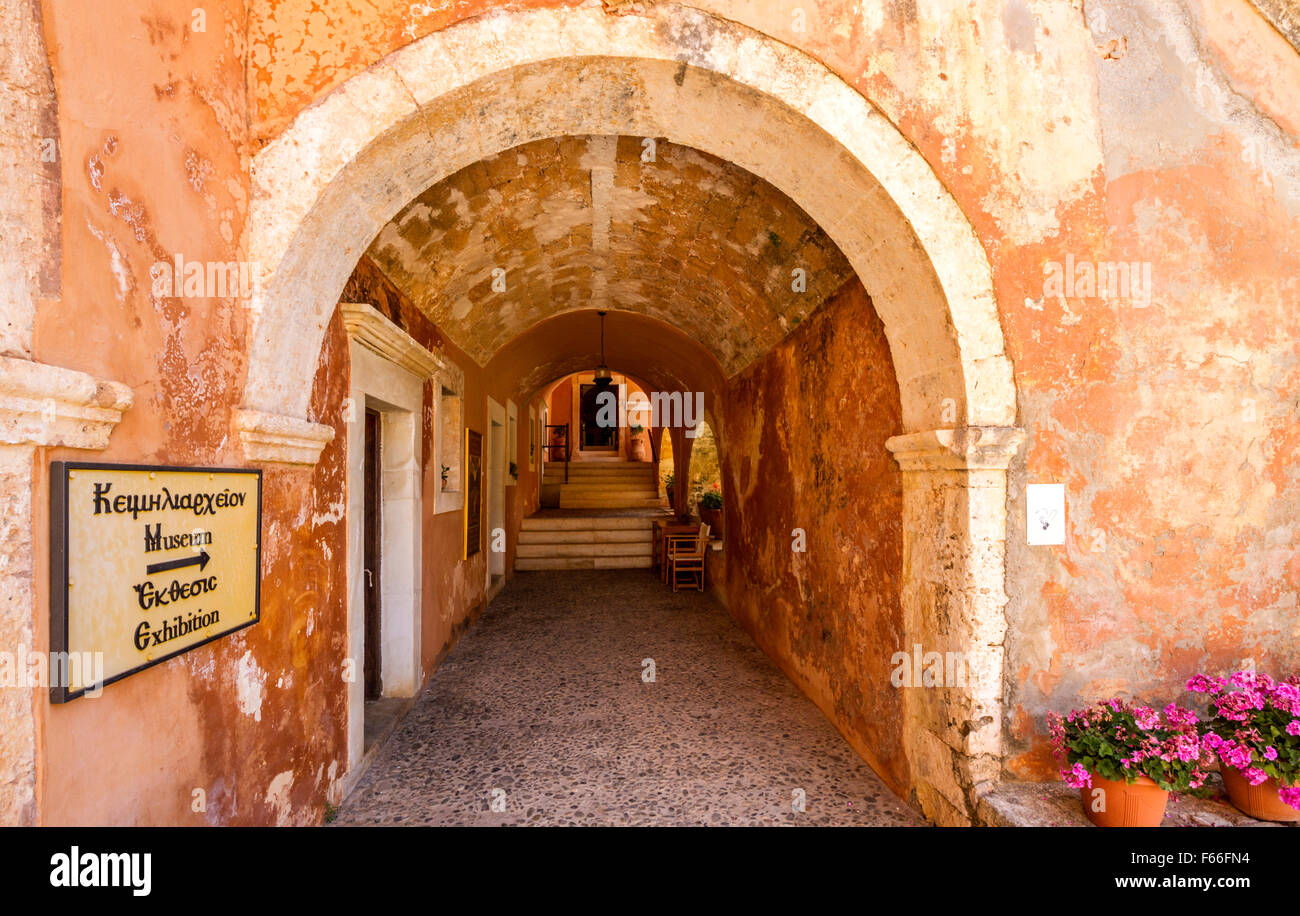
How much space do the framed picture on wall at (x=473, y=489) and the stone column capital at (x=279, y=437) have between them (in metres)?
3.38

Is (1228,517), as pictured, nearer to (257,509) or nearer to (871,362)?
(871,362)

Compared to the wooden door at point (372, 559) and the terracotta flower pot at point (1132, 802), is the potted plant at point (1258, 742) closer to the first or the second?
the terracotta flower pot at point (1132, 802)

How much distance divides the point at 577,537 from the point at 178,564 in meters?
8.74

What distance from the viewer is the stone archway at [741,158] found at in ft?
7.80

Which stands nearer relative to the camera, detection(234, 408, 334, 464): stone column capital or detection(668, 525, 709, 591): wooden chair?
detection(234, 408, 334, 464): stone column capital

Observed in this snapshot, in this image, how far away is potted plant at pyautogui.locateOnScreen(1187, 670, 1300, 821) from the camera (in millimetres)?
2348

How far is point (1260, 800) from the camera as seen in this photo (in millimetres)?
2418

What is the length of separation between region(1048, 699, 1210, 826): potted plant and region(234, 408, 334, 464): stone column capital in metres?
3.24

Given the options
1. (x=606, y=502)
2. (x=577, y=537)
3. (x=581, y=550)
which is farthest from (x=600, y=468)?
(x=581, y=550)

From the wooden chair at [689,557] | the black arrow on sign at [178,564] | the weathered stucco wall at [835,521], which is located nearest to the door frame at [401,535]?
the black arrow on sign at [178,564]

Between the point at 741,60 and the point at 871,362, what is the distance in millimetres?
1691

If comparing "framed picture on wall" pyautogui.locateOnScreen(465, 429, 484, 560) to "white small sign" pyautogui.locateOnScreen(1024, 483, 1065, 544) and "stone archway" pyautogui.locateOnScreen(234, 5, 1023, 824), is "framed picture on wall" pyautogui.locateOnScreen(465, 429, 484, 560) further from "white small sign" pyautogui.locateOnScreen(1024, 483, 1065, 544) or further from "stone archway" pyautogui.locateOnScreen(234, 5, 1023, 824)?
"white small sign" pyautogui.locateOnScreen(1024, 483, 1065, 544)

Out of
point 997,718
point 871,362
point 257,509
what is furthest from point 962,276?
point 257,509

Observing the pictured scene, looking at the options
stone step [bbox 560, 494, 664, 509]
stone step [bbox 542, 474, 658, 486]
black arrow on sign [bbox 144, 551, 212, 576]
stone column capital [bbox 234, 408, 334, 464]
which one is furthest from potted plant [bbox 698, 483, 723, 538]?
black arrow on sign [bbox 144, 551, 212, 576]
